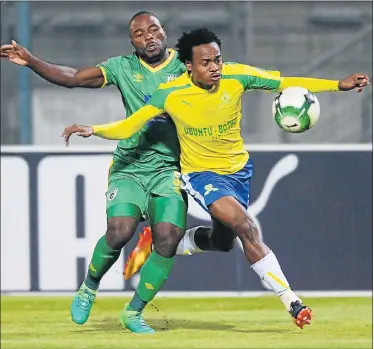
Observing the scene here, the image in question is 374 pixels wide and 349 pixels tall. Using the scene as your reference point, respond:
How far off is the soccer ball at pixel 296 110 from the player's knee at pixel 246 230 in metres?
0.65

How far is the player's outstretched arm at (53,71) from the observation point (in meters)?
7.64

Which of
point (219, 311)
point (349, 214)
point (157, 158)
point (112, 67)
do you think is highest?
point (112, 67)

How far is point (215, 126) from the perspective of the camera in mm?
7680

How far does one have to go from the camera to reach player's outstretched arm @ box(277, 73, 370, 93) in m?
7.44

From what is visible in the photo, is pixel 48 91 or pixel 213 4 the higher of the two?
pixel 213 4

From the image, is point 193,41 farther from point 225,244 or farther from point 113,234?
point 225,244

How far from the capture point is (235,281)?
34.9 ft

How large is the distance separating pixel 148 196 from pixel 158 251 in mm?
365

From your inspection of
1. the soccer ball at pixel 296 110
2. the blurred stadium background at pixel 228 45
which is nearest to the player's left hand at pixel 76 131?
the soccer ball at pixel 296 110

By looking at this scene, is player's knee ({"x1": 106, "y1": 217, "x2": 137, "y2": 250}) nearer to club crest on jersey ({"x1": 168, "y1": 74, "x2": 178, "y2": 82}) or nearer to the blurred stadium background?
club crest on jersey ({"x1": 168, "y1": 74, "x2": 178, "y2": 82})

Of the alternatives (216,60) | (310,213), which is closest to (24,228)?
(310,213)

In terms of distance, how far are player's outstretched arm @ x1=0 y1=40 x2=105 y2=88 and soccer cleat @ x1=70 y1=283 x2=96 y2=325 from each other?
1.29 m

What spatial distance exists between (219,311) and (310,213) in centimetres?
130

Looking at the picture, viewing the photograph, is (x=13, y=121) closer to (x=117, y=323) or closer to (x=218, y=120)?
(x=117, y=323)
